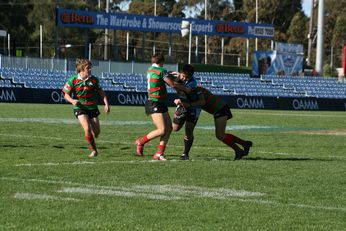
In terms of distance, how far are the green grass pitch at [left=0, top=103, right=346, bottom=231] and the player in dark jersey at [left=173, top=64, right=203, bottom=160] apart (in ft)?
1.15

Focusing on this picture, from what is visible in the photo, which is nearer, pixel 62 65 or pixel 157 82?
pixel 157 82

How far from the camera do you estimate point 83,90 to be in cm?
1566

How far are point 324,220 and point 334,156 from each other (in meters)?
8.54

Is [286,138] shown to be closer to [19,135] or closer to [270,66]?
[19,135]

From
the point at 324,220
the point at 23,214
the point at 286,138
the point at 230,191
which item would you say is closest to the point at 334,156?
the point at 286,138

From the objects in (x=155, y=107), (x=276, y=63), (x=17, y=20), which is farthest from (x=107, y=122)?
(x=17, y=20)

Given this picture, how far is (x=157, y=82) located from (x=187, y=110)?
0.81 meters

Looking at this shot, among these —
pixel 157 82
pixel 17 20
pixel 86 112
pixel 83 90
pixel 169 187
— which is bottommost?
pixel 169 187

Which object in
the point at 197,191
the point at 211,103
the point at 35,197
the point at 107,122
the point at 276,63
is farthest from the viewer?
the point at 276,63

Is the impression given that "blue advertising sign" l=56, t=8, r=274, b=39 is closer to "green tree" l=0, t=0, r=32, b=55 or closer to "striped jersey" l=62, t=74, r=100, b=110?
"green tree" l=0, t=0, r=32, b=55

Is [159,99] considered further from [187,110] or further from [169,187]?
[169,187]

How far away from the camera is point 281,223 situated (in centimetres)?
854

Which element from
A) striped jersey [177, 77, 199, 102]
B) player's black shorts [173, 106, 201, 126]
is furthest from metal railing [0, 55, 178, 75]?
striped jersey [177, 77, 199, 102]

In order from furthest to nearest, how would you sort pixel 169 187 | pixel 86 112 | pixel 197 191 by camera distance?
pixel 86 112 → pixel 169 187 → pixel 197 191
